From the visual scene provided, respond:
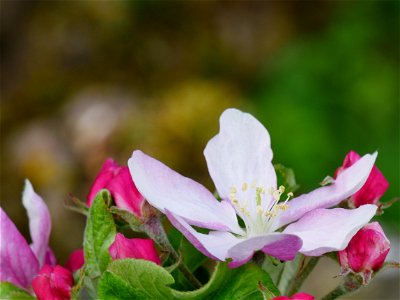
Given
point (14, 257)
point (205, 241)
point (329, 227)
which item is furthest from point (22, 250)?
point (329, 227)

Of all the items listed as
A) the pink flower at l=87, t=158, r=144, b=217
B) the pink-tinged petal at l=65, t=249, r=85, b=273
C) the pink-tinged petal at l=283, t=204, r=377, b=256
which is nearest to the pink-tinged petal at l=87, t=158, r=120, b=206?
the pink flower at l=87, t=158, r=144, b=217

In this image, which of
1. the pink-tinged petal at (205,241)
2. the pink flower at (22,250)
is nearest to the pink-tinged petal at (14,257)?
the pink flower at (22,250)

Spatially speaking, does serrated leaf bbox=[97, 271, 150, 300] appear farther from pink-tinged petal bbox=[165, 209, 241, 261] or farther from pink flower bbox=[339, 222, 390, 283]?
pink flower bbox=[339, 222, 390, 283]

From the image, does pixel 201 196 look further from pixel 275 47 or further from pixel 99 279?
pixel 275 47

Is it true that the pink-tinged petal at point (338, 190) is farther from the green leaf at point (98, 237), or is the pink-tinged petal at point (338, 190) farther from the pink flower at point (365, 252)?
the green leaf at point (98, 237)

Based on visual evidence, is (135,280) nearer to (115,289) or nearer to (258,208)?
(115,289)
